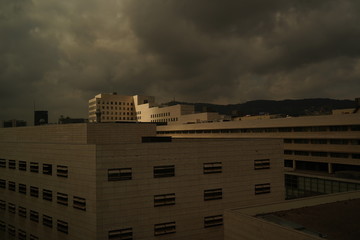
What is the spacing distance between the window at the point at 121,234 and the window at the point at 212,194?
35.1ft

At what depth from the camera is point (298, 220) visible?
27.2m

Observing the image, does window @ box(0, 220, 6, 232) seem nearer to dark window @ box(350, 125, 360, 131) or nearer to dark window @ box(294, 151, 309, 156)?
dark window @ box(294, 151, 309, 156)

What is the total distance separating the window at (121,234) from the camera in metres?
32.2

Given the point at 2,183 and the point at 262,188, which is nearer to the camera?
the point at 262,188

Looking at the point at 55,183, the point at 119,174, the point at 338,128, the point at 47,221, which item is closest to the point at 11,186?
the point at 47,221

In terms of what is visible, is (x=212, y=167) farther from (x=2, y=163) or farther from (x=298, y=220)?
(x=2, y=163)

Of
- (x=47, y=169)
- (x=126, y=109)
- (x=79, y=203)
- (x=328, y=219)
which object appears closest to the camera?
(x=328, y=219)

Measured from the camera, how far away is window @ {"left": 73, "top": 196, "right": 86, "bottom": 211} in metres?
33.1

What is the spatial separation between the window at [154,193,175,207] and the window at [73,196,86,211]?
8.37 m

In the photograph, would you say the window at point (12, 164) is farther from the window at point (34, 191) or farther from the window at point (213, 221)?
the window at point (213, 221)

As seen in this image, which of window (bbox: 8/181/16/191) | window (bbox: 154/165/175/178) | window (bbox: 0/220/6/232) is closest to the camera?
window (bbox: 154/165/175/178)

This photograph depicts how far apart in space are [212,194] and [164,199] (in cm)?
692

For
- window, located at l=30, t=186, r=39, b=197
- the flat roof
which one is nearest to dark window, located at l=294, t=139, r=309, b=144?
the flat roof

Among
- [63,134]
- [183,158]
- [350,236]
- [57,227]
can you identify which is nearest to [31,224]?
[57,227]
